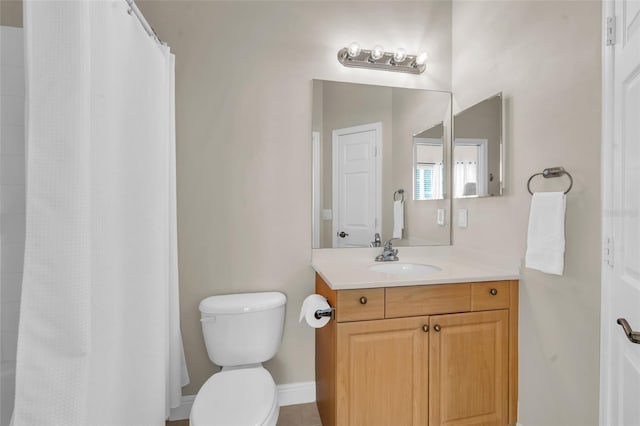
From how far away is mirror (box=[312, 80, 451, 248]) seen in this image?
1.95 metres

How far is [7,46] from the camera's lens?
1.31 m

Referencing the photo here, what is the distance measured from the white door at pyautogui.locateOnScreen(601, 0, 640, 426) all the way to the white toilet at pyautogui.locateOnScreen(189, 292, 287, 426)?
1.25 m

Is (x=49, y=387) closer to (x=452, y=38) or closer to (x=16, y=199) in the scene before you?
(x=16, y=199)

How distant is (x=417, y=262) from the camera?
1979 mm

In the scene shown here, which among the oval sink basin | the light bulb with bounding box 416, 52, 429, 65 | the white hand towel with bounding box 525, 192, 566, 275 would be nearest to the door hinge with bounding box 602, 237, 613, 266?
the white hand towel with bounding box 525, 192, 566, 275

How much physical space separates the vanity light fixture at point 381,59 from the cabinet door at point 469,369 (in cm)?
159

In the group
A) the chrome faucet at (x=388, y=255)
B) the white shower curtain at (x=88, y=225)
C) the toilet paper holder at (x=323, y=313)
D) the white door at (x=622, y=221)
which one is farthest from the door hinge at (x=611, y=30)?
the white shower curtain at (x=88, y=225)

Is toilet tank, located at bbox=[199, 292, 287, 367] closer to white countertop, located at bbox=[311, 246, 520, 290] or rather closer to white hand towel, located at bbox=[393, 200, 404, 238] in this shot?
white countertop, located at bbox=[311, 246, 520, 290]

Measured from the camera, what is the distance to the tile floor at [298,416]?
1729 mm

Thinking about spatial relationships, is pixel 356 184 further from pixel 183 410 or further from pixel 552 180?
pixel 183 410

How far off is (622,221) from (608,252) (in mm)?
139

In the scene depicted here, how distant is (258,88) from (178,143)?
1.91 ft

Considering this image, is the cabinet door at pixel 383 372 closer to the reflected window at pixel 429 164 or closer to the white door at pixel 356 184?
the white door at pixel 356 184

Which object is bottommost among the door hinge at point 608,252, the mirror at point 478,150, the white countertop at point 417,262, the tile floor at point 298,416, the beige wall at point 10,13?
the tile floor at point 298,416
